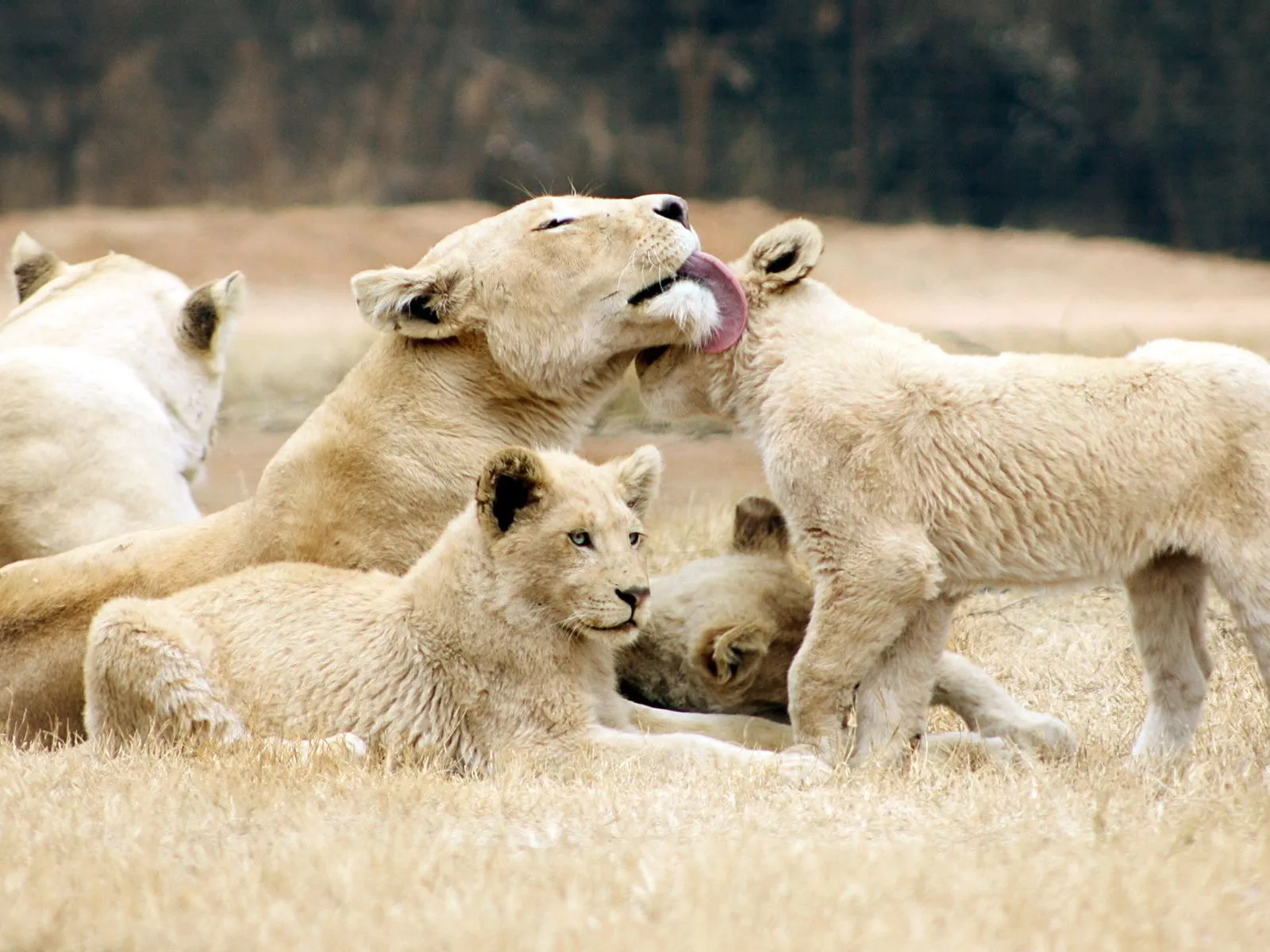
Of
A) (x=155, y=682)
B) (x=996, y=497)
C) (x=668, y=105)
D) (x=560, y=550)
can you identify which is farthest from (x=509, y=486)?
(x=668, y=105)

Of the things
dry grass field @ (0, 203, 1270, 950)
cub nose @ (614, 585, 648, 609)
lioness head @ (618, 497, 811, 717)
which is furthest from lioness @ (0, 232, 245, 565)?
cub nose @ (614, 585, 648, 609)

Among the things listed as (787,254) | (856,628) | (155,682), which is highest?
(787,254)

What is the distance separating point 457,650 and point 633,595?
60cm

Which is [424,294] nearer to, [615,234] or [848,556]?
[615,234]

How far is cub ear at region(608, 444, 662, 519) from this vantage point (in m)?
5.57

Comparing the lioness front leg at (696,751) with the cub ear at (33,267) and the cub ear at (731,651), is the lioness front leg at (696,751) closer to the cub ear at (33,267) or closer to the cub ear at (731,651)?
the cub ear at (731,651)

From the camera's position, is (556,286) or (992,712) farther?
(556,286)

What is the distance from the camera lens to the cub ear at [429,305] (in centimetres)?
601

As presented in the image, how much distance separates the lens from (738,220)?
68.4 ft

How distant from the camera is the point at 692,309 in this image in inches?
223

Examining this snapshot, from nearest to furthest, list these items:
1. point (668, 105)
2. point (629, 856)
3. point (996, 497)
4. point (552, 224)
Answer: point (629, 856) → point (996, 497) → point (552, 224) → point (668, 105)

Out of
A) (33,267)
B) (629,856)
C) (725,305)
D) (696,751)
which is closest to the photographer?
(629,856)

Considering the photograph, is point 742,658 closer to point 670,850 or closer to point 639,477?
point 639,477

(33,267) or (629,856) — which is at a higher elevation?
(33,267)
